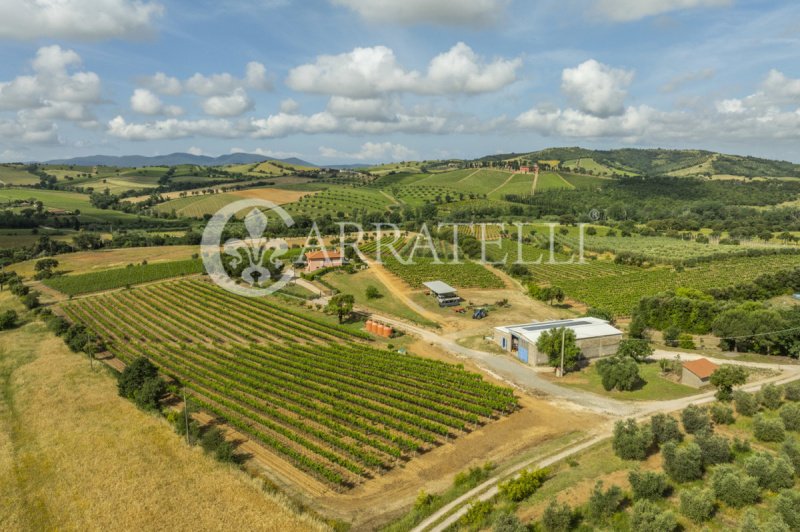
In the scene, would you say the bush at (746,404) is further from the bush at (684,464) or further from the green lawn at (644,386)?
the bush at (684,464)

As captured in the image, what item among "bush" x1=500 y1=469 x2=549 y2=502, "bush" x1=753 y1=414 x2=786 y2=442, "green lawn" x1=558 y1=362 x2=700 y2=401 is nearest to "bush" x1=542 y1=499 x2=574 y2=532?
"bush" x1=500 y1=469 x2=549 y2=502

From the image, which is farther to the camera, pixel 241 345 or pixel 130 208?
pixel 130 208

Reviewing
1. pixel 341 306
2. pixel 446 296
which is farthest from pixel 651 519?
pixel 446 296

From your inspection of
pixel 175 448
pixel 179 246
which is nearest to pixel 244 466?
pixel 175 448

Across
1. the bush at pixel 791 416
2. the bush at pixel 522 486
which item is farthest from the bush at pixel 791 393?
the bush at pixel 522 486

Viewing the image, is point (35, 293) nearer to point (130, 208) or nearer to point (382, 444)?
point (382, 444)

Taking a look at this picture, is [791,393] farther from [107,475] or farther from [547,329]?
[107,475]
